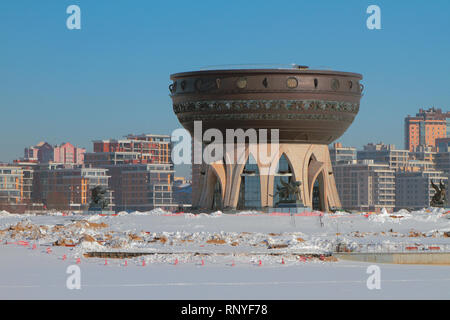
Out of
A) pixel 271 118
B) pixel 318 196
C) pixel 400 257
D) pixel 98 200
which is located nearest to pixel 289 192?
pixel 271 118

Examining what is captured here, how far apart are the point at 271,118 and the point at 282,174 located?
5.15 metres

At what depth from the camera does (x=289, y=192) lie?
72.5 metres

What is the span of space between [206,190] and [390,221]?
19.3 metres

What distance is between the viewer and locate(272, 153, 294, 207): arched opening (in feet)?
260

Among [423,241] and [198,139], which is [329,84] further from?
[423,241]

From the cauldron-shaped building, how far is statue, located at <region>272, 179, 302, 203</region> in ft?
16.5

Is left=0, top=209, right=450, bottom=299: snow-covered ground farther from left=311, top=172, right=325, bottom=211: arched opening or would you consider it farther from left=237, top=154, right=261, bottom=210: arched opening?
left=311, top=172, right=325, bottom=211: arched opening

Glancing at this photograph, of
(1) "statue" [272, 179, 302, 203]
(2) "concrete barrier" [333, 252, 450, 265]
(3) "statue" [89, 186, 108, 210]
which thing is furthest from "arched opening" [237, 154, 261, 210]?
(2) "concrete barrier" [333, 252, 450, 265]

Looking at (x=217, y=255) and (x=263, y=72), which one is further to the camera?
(x=263, y=72)

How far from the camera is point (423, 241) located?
5838 cm

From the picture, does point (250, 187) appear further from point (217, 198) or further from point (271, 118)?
point (271, 118)

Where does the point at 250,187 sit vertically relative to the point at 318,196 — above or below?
above

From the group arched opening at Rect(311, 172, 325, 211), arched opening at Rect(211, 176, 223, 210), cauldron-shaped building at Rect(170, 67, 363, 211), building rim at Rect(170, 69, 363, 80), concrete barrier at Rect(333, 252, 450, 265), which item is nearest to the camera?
concrete barrier at Rect(333, 252, 450, 265)
